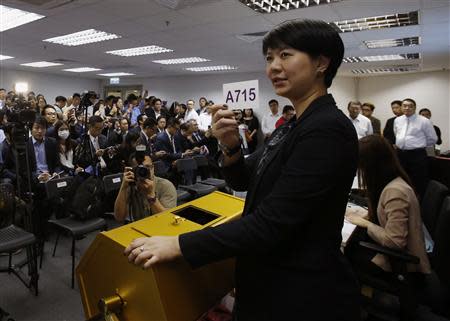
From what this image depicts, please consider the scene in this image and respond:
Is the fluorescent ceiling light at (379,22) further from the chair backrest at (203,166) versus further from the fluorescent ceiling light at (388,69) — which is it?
the fluorescent ceiling light at (388,69)

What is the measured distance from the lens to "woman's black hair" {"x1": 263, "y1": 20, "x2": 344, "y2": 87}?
671 mm

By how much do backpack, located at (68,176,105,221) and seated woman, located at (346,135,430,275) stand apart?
212cm

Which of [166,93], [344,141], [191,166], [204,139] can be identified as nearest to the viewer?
[344,141]

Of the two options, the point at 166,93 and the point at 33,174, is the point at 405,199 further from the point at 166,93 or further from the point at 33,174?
the point at 166,93

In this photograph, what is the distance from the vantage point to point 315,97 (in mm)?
714

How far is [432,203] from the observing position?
2.05 meters

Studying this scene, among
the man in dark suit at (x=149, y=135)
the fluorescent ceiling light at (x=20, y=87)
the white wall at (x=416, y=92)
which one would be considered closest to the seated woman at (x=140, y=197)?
the man in dark suit at (x=149, y=135)

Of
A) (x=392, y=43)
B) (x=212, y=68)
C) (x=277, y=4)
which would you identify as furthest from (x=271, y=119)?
(x=277, y=4)

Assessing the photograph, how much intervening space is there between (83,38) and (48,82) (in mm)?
7208

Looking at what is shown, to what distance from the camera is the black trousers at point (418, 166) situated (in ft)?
15.2

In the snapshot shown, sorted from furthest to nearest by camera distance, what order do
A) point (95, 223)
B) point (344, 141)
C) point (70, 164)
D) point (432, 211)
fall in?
point (70, 164) < point (95, 223) < point (432, 211) < point (344, 141)

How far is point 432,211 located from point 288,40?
1904mm

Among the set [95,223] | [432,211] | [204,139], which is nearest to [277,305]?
[432,211]

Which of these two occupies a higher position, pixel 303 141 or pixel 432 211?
pixel 303 141
